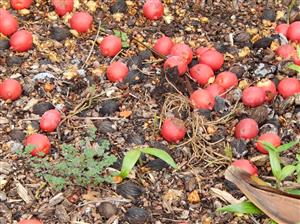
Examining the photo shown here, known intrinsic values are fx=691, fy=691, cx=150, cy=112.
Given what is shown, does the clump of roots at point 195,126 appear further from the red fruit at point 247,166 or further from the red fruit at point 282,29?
the red fruit at point 282,29

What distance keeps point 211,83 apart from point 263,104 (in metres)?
0.35

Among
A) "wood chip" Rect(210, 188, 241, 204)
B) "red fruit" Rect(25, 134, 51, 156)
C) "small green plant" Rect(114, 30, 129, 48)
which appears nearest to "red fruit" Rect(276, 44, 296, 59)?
"small green plant" Rect(114, 30, 129, 48)

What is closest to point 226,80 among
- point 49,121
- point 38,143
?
point 49,121

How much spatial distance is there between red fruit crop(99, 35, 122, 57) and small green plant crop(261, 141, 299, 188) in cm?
123

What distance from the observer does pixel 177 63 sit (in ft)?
14.0

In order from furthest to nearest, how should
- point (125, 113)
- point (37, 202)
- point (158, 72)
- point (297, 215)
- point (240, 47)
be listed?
point (240, 47), point (158, 72), point (125, 113), point (37, 202), point (297, 215)

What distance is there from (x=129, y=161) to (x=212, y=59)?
107cm

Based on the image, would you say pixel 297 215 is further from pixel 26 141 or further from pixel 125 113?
pixel 26 141

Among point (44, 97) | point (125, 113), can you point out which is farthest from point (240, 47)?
point (44, 97)

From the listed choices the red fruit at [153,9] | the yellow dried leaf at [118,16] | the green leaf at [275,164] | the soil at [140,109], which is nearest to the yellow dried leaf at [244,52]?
the soil at [140,109]

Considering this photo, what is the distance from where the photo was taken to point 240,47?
4.70 meters

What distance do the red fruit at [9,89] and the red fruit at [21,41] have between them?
1.13 feet

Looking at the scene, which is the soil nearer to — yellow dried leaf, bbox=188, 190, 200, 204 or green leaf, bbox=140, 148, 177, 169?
yellow dried leaf, bbox=188, 190, 200, 204

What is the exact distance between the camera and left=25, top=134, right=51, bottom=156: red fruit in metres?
3.78
